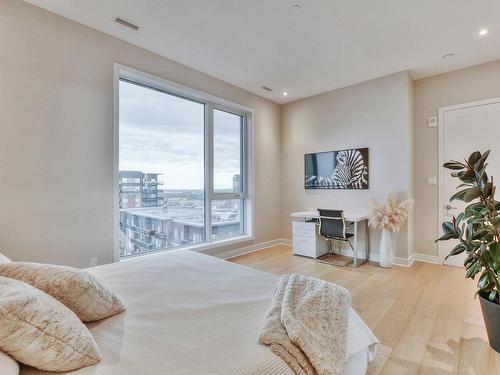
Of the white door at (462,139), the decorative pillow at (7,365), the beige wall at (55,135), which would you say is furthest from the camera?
the white door at (462,139)

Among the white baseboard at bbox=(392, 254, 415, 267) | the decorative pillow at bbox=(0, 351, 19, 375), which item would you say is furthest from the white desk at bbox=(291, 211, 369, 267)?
the decorative pillow at bbox=(0, 351, 19, 375)

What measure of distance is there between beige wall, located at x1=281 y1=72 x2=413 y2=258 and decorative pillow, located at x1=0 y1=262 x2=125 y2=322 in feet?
13.1

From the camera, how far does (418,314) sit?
7.83ft

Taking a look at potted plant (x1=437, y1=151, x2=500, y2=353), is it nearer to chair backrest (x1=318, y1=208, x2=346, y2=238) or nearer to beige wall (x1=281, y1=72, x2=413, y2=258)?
chair backrest (x1=318, y1=208, x2=346, y2=238)

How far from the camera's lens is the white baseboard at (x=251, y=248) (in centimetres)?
433

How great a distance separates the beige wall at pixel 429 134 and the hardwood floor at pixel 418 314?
55 cm

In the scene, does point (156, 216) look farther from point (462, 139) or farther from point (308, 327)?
point (462, 139)

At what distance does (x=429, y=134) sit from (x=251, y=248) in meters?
3.46

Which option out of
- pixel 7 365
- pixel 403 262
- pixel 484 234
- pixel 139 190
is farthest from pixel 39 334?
pixel 403 262

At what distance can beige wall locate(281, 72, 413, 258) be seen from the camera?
3.88 m

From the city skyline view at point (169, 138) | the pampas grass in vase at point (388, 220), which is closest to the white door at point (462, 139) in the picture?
the pampas grass in vase at point (388, 220)

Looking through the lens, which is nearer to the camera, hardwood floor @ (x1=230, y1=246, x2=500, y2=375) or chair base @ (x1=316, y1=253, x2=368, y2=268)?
hardwood floor @ (x1=230, y1=246, x2=500, y2=375)

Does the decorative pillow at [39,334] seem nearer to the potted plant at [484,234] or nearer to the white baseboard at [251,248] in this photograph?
the potted plant at [484,234]

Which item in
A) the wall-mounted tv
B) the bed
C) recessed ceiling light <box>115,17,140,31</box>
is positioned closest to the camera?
the bed
